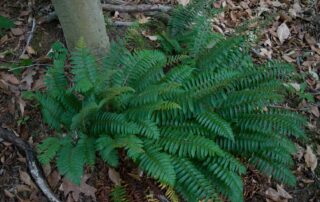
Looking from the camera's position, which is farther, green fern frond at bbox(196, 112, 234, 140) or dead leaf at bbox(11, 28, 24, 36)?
dead leaf at bbox(11, 28, 24, 36)

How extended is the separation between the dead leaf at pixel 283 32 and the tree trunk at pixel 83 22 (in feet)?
8.44

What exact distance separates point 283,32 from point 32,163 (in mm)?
3793

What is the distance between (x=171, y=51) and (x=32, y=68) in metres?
1.57

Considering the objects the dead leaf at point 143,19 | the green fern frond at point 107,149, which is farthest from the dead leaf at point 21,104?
the dead leaf at point 143,19

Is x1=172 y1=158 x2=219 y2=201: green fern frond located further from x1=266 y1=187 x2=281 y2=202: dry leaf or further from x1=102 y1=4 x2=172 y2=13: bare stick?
x1=102 y1=4 x2=172 y2=13: bare stick

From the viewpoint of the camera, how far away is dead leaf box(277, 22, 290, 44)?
5543 millimetres

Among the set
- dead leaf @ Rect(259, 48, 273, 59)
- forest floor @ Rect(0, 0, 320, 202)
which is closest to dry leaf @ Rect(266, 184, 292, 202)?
forest floor @ Rect(0, 0, 320, 202)

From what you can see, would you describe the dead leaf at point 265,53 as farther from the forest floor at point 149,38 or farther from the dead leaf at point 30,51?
the dead leaf at point 30,51

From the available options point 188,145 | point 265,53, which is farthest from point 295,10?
point 188,145

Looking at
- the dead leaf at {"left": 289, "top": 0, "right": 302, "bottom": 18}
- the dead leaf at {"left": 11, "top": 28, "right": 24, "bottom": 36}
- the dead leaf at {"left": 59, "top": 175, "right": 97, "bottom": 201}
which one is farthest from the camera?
the dead leaf at {"left": 289, "top": 0, "right": 302, "bottom": 18}

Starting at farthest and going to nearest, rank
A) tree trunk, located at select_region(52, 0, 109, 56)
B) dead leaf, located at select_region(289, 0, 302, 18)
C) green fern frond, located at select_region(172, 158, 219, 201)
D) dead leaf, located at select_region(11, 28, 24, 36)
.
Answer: dead leaf, located at select_region(289, 0, 302, 18)
dead leaf, located at select_region(11, 28, 24, 36)
tree trunk, located at select_region(52, 0, 109, 56)
green fern frond, located at select_region(172, 158, 219, 201)

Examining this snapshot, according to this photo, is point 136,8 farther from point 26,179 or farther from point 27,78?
point 26,179

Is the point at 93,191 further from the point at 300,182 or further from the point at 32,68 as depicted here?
the point at 300,182

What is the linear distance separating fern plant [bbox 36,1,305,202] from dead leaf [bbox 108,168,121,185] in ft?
0.72
